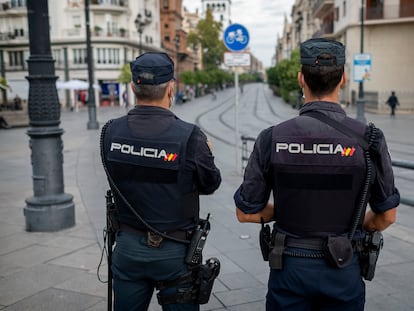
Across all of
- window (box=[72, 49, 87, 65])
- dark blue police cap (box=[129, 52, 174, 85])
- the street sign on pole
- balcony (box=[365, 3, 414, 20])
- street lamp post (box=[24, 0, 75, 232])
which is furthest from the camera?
window (box=[72, 49, 87, 65])

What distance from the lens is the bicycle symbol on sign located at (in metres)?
10.1

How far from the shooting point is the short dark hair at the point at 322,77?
2434mm

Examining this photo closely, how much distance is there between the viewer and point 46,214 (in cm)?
635

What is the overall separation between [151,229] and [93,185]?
289 inches

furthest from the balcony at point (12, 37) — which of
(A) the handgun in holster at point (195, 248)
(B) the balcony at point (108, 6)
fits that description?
(A) the handgun in holster at point (195, 248)

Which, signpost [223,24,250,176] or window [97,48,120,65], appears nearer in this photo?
signpost [223,24,250,176]

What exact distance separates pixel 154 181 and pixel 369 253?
47.9 inches

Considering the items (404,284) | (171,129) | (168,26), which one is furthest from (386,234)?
(168,26)

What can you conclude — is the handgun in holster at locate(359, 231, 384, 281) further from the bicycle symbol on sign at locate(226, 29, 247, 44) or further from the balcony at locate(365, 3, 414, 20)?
the balcony at locate(365, 3, 414, 20)

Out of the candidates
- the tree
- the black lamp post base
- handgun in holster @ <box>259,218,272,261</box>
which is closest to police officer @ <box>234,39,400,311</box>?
handgun in holster @ <box>259,218,272,261</box>

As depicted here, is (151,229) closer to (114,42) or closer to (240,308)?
(240,308)

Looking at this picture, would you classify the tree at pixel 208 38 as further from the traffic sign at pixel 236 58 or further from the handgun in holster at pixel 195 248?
the handgun in holster at pixel 195 248

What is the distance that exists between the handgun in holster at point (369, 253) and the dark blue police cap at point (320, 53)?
36.5 inches

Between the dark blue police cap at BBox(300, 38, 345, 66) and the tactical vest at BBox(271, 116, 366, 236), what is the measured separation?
31 cm
